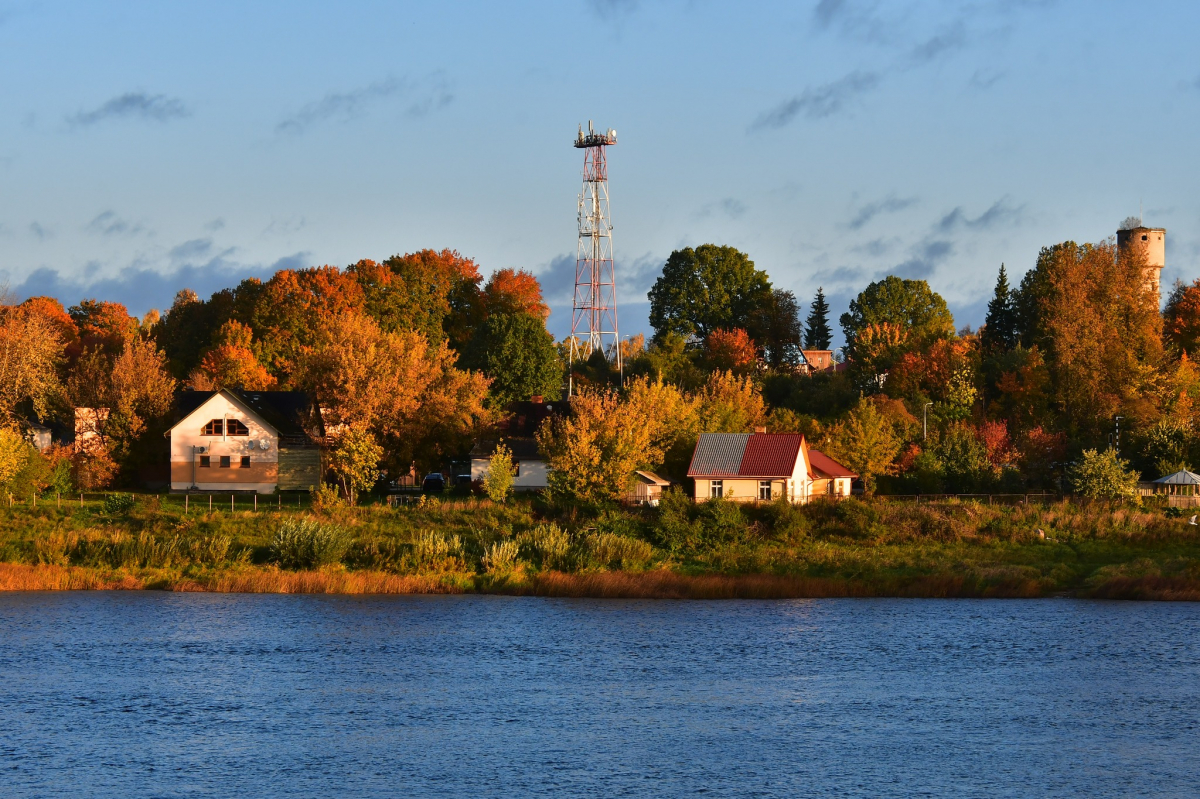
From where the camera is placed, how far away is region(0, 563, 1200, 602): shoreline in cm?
5659

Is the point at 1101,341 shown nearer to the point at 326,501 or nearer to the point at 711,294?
the point at 711,294

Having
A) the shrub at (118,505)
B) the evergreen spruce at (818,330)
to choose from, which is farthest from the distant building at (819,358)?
the shrub at (118,505)

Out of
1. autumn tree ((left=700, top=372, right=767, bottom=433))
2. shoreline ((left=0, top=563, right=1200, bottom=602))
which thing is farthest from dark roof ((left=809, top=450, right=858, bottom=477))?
shoreline ((left=0, top=563, right=1200, bottom=602))

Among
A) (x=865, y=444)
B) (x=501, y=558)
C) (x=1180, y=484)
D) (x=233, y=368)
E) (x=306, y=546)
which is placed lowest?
(x=501, y=558)

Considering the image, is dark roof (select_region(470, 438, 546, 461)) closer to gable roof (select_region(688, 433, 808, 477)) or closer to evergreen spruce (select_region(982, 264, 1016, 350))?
gable roof (select_region(688, 433, 808, 477))

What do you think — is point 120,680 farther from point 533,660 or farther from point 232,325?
point 232,325

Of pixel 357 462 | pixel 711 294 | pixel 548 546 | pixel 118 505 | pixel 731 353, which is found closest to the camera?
pixel 548 546

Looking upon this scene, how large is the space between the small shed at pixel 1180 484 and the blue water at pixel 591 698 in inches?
845

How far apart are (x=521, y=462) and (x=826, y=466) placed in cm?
1829

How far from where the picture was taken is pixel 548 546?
60812 mm

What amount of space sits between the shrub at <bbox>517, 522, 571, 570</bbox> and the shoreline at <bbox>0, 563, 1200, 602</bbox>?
5.22 feet

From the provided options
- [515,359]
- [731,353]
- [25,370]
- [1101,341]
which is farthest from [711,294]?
[25,370]

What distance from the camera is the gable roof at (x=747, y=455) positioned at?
2827 inches

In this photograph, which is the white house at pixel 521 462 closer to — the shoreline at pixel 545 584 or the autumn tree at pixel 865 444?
the autumn tree at pixel 865 444
